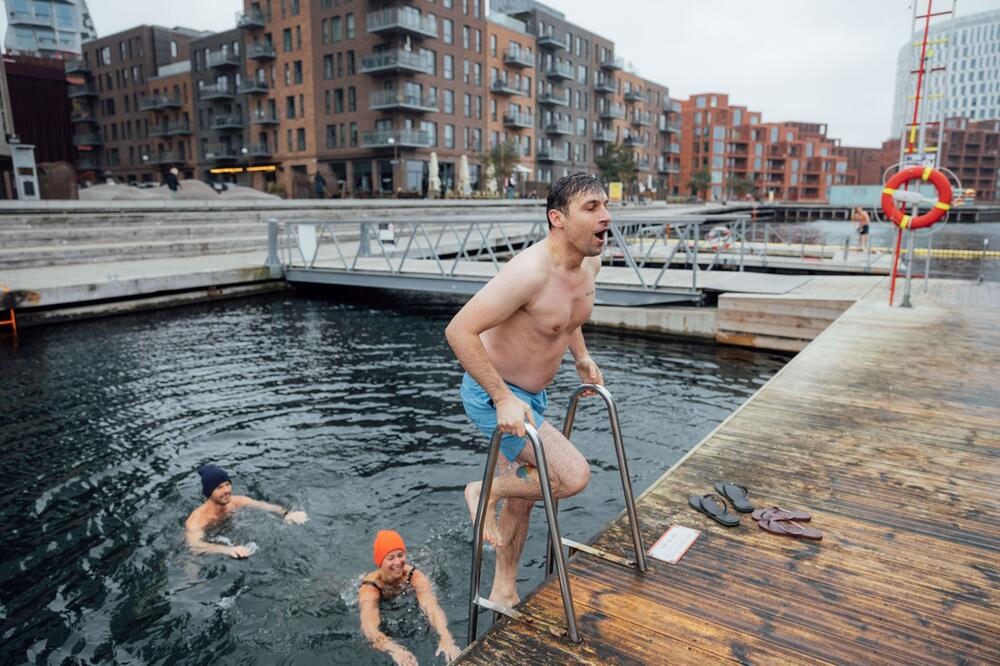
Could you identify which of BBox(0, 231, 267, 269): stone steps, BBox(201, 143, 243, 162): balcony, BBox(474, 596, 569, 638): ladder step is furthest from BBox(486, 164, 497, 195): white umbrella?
BBox(474, 596, 569, 638): ladder step

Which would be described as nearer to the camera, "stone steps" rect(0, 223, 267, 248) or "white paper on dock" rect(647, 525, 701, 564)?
"white paper on dock" rect(647, 525, 701, 564)

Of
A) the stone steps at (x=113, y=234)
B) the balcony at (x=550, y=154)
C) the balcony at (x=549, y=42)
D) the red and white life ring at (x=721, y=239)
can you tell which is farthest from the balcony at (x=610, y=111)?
the stone steps at (x=113, y=234)

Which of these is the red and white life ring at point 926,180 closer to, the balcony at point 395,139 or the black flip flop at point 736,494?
the black flip flop at point 736,494

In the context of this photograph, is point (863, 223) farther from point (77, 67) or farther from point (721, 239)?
point (77, 67)

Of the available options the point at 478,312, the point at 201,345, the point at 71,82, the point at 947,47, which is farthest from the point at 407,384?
the point at 71,82

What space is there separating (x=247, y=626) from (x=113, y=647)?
2.52ft

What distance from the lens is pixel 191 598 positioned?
14.7 ft

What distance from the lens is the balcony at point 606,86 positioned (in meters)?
68.6

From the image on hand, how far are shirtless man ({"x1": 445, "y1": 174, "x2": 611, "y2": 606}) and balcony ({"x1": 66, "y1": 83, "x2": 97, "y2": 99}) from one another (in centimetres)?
8188

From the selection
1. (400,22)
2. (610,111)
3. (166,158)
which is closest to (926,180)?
(400,22)

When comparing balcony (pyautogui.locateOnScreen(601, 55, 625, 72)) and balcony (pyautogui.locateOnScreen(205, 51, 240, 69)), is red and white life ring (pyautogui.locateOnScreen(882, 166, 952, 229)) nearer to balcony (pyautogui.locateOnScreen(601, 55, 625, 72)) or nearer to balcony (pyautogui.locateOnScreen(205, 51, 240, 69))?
balcony (pyautogui.locateOnScreen(205, 51, 240, 69))

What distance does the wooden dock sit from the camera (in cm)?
247

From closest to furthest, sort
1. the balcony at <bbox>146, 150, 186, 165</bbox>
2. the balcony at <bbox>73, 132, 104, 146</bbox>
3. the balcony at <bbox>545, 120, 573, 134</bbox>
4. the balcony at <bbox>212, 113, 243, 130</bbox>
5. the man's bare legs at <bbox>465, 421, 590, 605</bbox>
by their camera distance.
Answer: the man's bare legs at <bbox>465, 421, 590, 605</bbox> → the balcony at <bbox>212, 113, 243, 130</bbox> → the balcony at <bbox>146, 150, 186, 165</bbox> → the balcony at <bbox>545, 120, 573, 134</bbox> → the balcony at <bbox>73, 132, 104, 146</bbox>

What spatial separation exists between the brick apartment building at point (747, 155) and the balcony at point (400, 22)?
54038 mm
